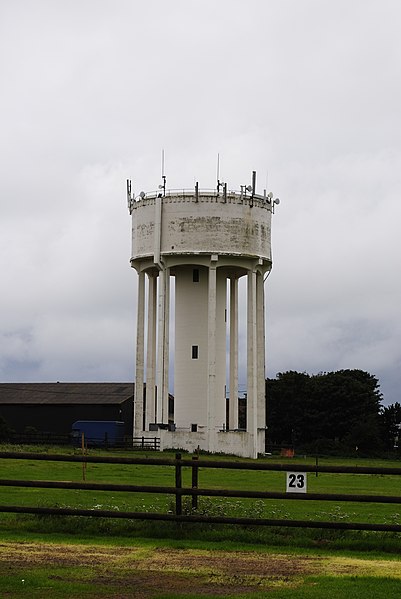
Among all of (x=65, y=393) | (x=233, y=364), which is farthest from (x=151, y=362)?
(x=65, y=393)

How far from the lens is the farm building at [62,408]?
80.1 metres

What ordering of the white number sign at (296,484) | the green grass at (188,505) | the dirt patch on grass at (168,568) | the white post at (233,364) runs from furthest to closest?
the white post at (233,364) → the green grass at (188,505) → the white number sign at (296,484) → the dirt patch on grass at (168,568)

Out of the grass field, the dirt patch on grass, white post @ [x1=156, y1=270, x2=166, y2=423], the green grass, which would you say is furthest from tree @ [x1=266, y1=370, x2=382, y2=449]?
the dirt patch on grass

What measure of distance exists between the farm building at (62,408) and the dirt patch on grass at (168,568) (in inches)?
2440

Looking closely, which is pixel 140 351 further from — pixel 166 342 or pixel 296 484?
pixel 296 484

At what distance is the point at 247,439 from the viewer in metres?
60.1

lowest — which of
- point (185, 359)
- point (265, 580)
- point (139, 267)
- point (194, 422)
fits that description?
point (265, 580)

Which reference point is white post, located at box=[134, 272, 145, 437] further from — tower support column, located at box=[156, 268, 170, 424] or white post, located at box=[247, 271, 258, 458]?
white post, located at box=[247, 271, 258, 458]

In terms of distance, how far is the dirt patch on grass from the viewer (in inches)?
525

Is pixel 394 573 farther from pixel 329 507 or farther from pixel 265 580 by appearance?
pixel 329 507

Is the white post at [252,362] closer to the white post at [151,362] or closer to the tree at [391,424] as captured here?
the white post at [151,362]

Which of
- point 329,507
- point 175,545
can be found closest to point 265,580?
point 175,545

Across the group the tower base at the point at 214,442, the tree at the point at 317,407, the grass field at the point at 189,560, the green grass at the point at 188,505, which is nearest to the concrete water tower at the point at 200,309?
the tower base at the point at 214,442

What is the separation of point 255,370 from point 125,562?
46.5m
